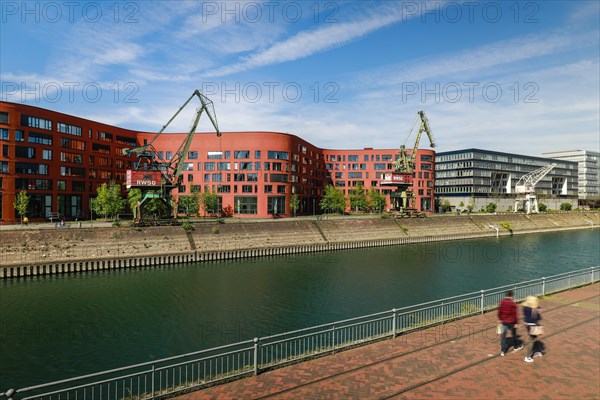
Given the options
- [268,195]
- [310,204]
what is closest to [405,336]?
[268,195]

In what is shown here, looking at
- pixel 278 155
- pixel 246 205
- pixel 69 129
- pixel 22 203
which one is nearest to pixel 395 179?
pixel 278 155

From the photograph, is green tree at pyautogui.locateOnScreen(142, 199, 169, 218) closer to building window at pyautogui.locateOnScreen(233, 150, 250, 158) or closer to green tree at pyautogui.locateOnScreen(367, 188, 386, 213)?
building window at pyautogui.locateOnScreen(233, 150, 250, 158)

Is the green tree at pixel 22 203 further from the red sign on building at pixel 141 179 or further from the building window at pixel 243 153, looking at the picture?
the building window at pixel 243 153

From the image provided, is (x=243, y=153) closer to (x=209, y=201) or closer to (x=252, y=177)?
→ (x=252, y=177)

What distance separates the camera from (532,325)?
46.5 ft

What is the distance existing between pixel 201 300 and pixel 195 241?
23172mm

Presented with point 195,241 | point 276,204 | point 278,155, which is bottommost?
point 195,241

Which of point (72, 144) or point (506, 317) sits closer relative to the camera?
point (506, 317)

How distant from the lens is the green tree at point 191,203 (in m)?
85.4

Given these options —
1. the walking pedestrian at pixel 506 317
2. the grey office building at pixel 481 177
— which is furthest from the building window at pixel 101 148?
the grey office building at pixel 481 177

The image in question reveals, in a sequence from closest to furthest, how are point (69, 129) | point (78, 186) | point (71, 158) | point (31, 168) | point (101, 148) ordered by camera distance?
point (31, 168)
point (69, 129)
point (71, 158)
point (78, 186)
point (101, 148)

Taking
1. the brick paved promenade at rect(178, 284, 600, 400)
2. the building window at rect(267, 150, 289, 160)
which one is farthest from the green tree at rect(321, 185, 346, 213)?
the brick paved promenade at rect(178, 284, 600, 400)

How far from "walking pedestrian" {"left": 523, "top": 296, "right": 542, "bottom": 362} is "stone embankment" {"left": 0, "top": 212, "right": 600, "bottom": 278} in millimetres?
43886

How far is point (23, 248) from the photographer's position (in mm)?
43000
